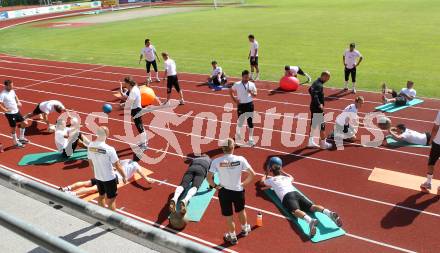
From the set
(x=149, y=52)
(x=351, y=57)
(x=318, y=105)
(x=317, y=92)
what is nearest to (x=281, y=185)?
(x=318, y=105)

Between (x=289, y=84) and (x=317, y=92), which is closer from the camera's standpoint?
(x=317, y=92)

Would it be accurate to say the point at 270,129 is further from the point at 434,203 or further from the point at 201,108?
the point at 434,203

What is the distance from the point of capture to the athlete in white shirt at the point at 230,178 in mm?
6812

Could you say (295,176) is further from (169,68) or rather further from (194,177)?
(169,68)

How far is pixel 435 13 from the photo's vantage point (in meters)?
38.6

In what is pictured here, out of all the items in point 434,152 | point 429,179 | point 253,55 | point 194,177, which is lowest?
point 429,179

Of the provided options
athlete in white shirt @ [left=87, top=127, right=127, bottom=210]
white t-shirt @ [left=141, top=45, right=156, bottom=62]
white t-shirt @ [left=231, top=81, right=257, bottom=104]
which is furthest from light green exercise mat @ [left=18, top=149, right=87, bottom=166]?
white t-shirt @ [left=141, top=45, right=156, bottom=62]

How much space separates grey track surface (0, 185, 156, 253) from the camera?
4.29 meters

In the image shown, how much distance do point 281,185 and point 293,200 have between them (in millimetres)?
580

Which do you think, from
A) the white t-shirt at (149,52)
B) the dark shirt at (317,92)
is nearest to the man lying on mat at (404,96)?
the dark shirt at (317,92)

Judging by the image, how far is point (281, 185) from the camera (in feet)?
27.7

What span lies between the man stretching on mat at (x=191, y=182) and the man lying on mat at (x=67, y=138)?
436cm

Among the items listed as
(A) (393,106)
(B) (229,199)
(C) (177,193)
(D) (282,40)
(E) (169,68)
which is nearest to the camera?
(B) (229,199)

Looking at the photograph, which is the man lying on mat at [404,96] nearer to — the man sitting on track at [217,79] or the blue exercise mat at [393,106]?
the blue exercise mat at [393,106]
